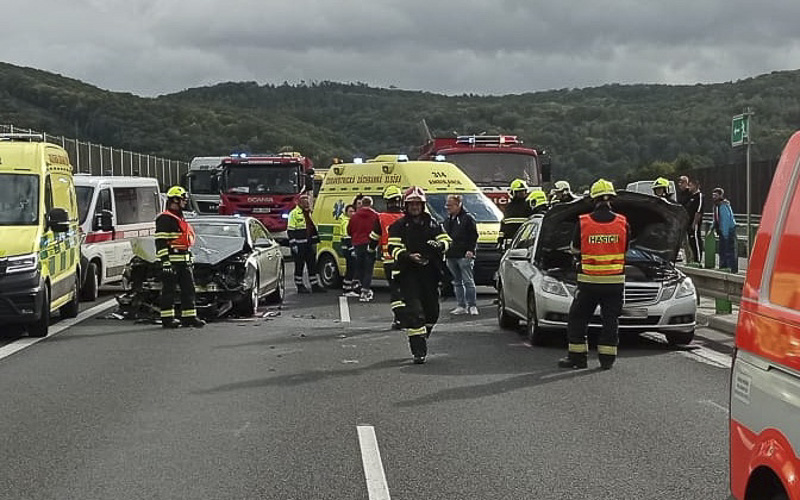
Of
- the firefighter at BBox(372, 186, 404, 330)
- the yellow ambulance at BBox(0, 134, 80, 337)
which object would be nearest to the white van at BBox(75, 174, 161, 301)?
the yellow ambulance at BBox(0, 134, 80, 337)

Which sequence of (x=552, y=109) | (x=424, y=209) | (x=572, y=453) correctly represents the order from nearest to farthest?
(x=572, y=453) < (x=424, y=209) < (x=552, y=109)

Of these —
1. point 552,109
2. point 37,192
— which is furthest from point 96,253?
point 552,109

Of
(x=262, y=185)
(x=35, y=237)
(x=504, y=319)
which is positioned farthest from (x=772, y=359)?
(x=262, y=185)

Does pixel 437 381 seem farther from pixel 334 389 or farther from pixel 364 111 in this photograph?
pixel 364 111

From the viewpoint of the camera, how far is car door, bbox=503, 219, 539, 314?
14172 millimetres

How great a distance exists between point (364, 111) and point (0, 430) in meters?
91.0

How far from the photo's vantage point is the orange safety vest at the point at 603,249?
38.2 feet

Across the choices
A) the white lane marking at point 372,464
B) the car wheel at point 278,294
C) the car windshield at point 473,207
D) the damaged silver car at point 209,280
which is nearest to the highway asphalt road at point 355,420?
the white lane marking at point 372,464

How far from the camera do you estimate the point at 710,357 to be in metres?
12.7

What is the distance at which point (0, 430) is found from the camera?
8625 millimetres

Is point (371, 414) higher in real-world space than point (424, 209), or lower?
lower

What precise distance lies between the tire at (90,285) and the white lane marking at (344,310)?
4059 mm

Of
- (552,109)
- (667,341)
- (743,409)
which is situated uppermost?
(552,109)

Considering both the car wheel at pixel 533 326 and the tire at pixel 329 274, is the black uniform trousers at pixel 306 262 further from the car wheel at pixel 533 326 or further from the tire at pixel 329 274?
the car wheel at pixel 533 326
